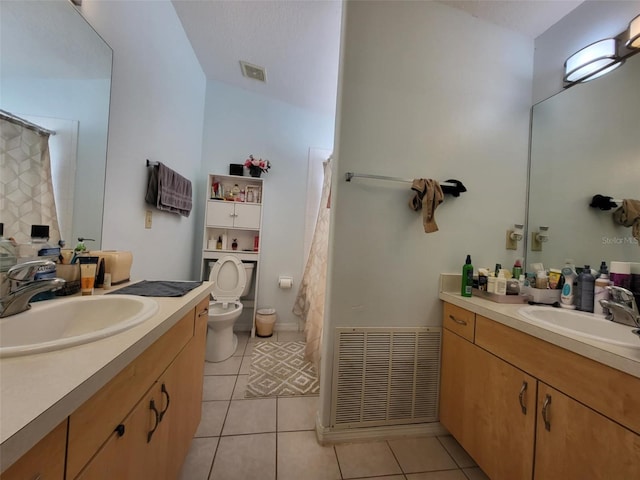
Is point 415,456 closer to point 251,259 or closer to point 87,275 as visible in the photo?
point 87,275

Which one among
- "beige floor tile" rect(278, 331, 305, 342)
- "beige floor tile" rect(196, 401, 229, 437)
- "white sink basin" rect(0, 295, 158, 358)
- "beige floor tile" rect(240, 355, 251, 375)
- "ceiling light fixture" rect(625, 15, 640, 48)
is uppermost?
"ceiling light fixture" rect(625, 15, 640, 48)

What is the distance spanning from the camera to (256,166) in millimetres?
2697

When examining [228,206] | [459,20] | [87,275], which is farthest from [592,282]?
[228,206]

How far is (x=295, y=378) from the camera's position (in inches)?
77.4

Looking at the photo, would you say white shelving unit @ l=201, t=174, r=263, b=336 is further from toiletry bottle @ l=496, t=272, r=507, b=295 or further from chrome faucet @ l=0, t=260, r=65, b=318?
toiletry bottle @ l=496, t=272, r=507, b=295

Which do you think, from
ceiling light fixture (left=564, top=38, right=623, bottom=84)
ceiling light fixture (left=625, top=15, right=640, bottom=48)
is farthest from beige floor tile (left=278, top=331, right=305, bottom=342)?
ceiling light fixture (left=625, top=15, right=640, bottom=48)

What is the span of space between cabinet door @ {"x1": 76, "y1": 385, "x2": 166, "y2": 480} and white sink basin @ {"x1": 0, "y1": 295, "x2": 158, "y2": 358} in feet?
0.78

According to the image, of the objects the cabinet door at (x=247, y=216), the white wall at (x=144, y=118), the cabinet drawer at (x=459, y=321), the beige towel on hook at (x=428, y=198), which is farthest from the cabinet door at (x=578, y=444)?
the cabinet door at (x=247, y=216)

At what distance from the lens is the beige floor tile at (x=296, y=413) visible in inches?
58.4

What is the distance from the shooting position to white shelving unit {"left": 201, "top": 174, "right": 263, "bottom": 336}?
8.71 feet

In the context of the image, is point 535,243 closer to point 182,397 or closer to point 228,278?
point 182,397

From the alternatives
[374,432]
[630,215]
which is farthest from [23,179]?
[630,215]

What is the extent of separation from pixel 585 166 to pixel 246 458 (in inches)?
94.4

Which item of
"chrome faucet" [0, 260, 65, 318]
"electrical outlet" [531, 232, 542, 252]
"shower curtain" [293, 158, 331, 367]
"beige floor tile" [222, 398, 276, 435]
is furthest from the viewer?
"shower curtain" [293, 158, 331, 367]
